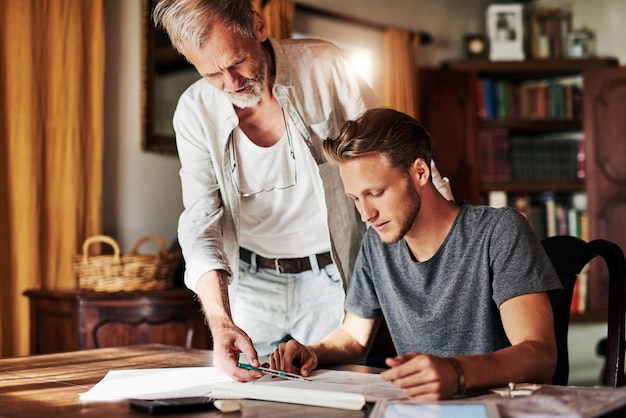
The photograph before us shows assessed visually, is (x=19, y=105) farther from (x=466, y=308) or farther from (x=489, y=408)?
(x=489, y=408)

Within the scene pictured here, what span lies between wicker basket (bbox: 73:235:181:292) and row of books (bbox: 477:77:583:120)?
2689mm

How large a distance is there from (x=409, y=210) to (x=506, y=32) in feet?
12.5

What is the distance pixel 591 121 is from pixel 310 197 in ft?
10.5

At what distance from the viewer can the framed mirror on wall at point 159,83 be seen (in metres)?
3.77

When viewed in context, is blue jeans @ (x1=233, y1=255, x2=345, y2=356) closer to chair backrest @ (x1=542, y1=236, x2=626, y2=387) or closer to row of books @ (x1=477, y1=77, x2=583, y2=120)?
chair backrest @ (x1=542, y1=236, x2=626, y2=387)

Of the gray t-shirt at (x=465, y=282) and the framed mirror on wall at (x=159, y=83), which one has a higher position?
the framed mirror on wall at (x=159, y=83)

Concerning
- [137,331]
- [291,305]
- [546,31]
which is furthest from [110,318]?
[546,31]

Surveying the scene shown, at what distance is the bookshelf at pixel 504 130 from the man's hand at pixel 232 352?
3.37 meters

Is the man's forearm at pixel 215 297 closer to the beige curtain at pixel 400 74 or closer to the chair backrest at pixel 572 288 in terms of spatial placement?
the chair backrest at pixel 572 288

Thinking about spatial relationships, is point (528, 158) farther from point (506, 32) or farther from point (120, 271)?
point (120, 271)

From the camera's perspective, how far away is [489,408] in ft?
3.96

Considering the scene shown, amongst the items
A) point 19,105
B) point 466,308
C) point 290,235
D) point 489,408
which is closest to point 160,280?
point 19,105

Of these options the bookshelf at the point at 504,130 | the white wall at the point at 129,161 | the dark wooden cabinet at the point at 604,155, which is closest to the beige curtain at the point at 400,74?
the bookshelf at the point at 504,130

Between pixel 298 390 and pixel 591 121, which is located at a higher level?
pixel 591 121
